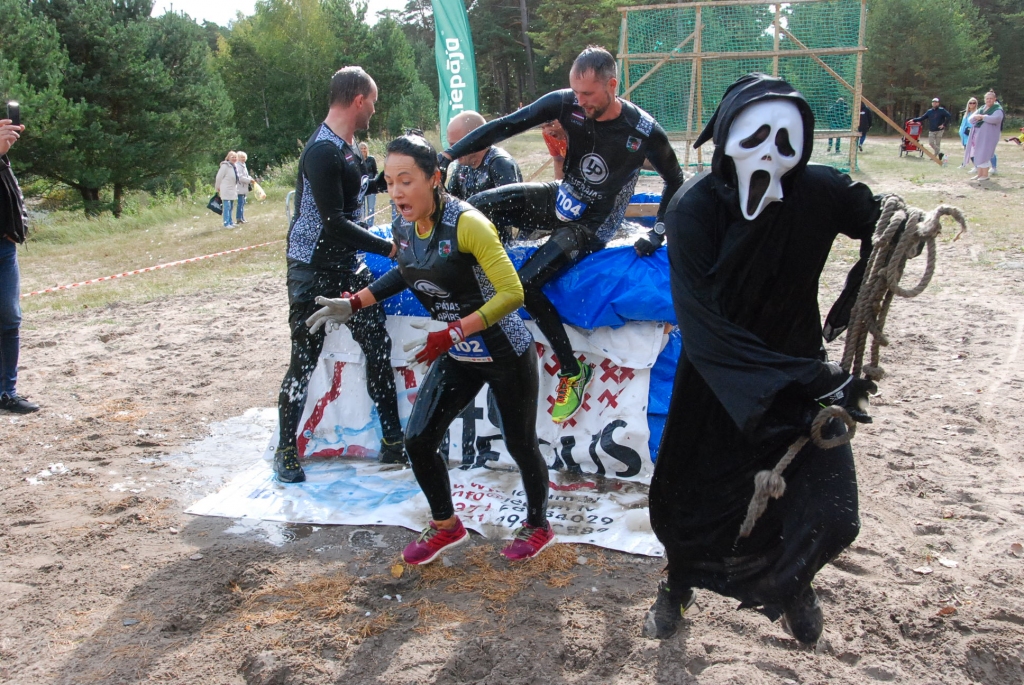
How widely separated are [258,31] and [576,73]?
4505 centimetres

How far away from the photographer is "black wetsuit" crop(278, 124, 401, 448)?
4363 mm

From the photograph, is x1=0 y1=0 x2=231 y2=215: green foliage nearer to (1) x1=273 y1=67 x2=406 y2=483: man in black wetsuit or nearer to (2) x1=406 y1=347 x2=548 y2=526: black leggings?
(1) x1=273 y1=67 x2=406 y2=483: man in black wetsuit

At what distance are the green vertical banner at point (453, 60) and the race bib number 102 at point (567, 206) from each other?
9058 millimetres

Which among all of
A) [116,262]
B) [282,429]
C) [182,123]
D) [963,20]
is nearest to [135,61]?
[182,123]

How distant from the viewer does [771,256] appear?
→ 102 inches

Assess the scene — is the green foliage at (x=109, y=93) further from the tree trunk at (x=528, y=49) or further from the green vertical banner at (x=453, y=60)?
the tree trunk at (x=528, y=49)

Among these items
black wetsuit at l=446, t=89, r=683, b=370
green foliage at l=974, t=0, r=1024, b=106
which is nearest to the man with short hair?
black wetsuit at l=446, t=89, r=683, b=370

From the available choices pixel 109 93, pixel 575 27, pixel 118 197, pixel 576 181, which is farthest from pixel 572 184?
pixel 575 27

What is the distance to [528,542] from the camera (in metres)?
3.86

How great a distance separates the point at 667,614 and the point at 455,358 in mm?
1389

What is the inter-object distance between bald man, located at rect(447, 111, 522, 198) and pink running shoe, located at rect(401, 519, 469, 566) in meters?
2.18

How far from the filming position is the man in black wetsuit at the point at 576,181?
175 inches

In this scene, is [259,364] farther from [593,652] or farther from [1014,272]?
[1014,272]

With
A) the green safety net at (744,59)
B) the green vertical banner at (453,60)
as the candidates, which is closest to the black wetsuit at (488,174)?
the green vertical banner at (453,60)
